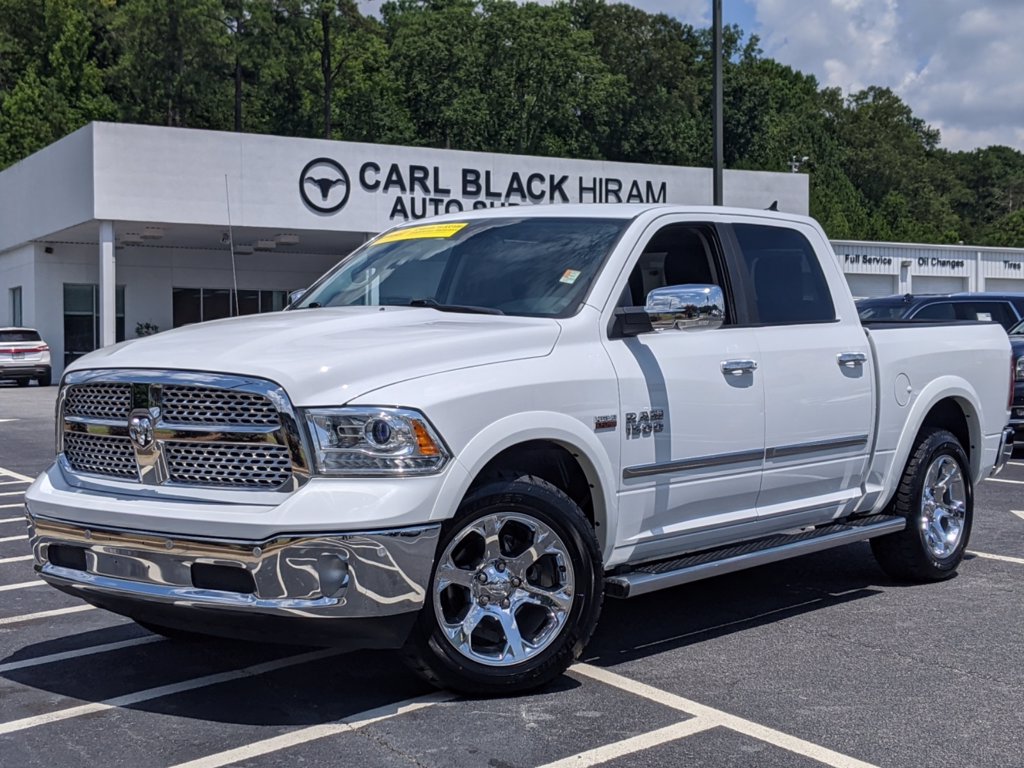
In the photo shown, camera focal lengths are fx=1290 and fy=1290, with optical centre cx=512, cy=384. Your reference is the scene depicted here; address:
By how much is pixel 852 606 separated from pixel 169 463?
380 centimetres

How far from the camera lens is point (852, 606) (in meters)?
6.87

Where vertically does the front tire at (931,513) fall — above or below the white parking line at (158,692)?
above

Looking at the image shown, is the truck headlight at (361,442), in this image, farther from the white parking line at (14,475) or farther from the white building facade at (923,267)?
the white building facade at (923,267)

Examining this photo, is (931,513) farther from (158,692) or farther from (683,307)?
(158,692)

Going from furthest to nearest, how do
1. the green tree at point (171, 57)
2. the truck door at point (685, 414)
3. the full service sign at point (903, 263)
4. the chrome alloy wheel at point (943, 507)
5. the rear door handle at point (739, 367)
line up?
1. the green tree at point (171, 57)
2. the full service sign at point (903, 263)
3. the chrome alloy wheel at point (943, 507)
4. the rear door handle at point (739, 367)
5. the truck door at point (685, 414)

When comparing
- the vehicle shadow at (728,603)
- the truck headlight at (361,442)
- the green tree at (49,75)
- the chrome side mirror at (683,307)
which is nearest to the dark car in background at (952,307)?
the vehicle shadow at (728,603)

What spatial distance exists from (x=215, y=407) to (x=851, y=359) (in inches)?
137

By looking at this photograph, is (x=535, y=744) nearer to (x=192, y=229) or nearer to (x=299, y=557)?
(x=299, y=557)

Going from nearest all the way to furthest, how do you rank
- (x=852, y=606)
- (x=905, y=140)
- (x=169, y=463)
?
(x=169, y=463), (x=852, y=606), (x=905, y=140)

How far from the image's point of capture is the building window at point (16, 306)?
1537 inches

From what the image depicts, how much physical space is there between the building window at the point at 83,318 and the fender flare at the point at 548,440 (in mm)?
33712

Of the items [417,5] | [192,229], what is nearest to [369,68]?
[417,5]

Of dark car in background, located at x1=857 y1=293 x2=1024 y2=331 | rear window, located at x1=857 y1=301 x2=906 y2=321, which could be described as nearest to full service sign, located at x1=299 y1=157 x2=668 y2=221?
rear window, located at x1=857 y1=301 x2=906 y2=321

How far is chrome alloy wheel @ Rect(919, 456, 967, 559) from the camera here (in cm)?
741
